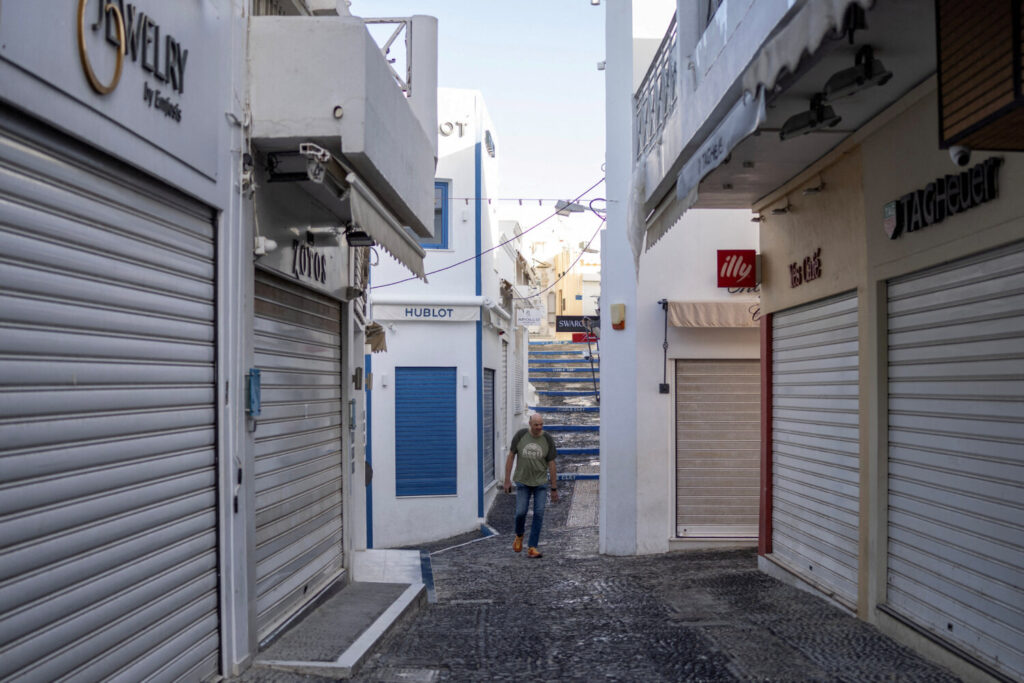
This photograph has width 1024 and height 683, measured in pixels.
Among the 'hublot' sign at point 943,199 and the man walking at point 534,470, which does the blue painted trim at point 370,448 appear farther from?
the 'hublot' sign at point 943,199

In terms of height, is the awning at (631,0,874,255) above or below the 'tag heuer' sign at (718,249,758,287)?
above

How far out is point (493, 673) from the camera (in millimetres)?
6672

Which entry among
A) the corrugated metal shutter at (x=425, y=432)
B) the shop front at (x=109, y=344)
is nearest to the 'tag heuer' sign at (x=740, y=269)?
the shop front at (x=109, y=344)

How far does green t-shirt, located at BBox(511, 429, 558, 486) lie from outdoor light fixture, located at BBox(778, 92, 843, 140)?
6.24 m

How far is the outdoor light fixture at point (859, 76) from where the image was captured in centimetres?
592

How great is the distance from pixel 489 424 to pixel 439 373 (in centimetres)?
316

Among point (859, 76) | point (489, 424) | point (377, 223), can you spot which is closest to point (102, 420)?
point (377, 223)

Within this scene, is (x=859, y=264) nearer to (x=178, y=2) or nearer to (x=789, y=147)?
(x=789, y=147)

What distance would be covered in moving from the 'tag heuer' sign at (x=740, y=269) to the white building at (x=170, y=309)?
4444 mm

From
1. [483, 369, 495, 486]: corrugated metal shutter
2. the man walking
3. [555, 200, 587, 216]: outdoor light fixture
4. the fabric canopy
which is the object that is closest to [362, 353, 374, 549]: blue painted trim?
[483, 369, 495, 486]: corrugated metal shutter

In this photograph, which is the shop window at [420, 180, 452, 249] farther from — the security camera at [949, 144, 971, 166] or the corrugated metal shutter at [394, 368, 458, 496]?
the security camera at [949, 144, 971, 166]

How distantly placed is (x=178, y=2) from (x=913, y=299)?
211 inches

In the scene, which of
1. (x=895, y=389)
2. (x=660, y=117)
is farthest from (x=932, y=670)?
(x=660, y=117)

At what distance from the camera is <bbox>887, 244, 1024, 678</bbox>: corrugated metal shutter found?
19.1 ft
